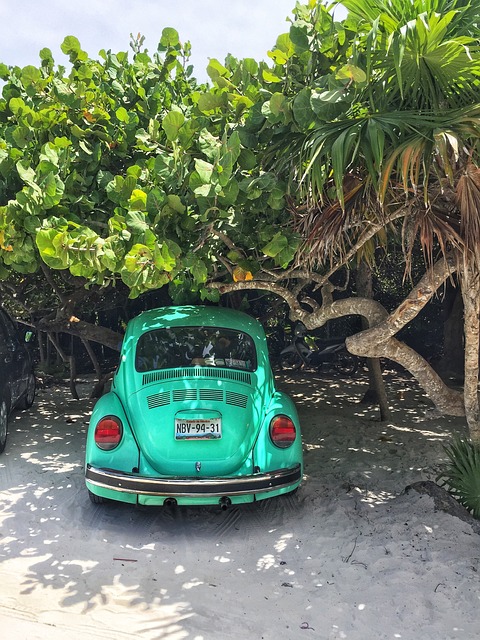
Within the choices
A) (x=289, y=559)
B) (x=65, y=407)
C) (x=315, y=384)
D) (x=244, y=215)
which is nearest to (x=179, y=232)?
(x=244, y=215)

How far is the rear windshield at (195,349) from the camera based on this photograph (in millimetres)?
5277

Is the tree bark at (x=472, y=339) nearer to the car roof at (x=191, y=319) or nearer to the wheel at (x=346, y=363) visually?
the car roof at (x=191, y=319)

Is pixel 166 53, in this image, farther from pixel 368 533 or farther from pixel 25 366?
pixel 368 533

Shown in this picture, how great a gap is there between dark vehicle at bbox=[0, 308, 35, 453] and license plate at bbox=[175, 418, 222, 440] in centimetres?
286

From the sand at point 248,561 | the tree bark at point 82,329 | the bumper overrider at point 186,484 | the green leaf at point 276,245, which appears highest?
the green leaf at point 276,245

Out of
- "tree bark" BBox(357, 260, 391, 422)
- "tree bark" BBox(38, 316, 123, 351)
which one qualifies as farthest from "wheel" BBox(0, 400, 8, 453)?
"tree bark" BBox(357, 260, 391, 422)

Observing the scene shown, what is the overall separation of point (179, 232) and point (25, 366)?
4.27 m

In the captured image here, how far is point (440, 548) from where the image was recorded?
4176mm

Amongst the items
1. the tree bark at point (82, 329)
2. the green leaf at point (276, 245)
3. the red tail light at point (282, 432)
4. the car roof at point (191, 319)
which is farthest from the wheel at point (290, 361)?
the red tail light at point (282, 432)

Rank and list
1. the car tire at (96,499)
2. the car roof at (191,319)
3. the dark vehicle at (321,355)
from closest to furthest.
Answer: the car tire at (96,499)
the car roof at (191,319)
the dark vehicle at (321,355)

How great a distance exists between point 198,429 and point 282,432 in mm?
705

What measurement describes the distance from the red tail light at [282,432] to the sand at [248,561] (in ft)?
2.26

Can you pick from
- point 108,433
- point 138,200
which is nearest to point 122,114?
point 138,200

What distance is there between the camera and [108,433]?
4598mm
